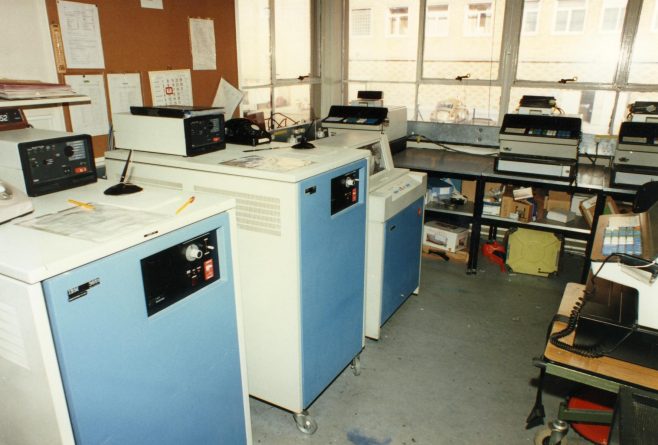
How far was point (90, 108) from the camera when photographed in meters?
2.53

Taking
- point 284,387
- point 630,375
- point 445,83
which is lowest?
point 284,387

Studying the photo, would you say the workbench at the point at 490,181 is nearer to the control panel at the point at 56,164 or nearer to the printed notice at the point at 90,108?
the printed notice at the point at 90,108

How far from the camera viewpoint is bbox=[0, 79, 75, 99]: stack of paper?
5.61 ft

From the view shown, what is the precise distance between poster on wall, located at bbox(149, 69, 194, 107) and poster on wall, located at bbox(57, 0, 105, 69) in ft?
1.13

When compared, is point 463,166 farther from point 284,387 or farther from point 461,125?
point 284,387

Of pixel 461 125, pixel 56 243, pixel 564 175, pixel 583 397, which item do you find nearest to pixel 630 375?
pixel 583 397

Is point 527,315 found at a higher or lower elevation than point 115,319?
lower

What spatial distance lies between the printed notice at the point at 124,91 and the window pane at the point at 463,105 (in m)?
2.79

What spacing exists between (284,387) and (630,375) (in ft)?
4.41

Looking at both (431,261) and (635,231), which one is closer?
(635,231)

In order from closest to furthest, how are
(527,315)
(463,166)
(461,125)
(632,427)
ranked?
(632,427)
(527,315)
(463,166)
(461,125)

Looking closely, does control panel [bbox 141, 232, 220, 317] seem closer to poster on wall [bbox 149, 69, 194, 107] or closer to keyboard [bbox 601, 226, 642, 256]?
keyboard [bbox 601, 226, 642, 256]

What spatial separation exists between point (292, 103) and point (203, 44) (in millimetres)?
1677

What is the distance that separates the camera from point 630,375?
1.51 m
